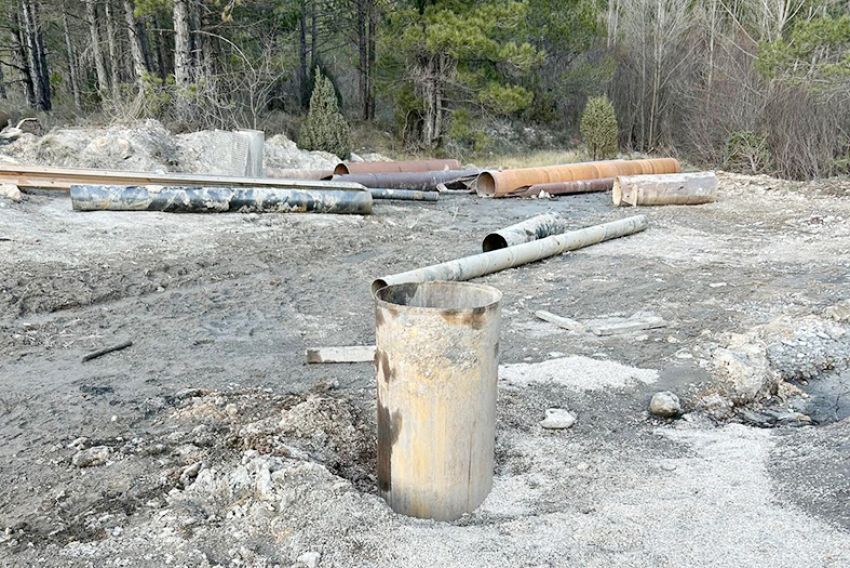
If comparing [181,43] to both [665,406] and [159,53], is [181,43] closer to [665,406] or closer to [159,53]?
Result: [159,53]

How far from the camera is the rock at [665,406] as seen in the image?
12.8ft

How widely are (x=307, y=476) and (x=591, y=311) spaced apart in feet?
12.8

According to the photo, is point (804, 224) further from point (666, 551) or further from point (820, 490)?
point (666, 551)

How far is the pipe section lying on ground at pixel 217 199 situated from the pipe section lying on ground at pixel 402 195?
5.95 ft

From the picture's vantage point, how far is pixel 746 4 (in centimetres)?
2023

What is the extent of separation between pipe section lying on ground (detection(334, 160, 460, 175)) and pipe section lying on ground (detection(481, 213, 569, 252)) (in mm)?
6831

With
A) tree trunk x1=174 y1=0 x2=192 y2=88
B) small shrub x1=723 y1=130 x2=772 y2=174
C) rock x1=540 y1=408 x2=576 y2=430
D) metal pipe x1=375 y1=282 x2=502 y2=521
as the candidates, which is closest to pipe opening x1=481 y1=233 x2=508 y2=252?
rock x1=540 y1=408 x2=576 y2=430

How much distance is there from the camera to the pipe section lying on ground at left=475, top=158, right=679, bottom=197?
1397cm

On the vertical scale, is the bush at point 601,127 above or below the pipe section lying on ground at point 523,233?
above

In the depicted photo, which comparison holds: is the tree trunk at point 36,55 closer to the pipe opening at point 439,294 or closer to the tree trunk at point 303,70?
the tree trunk at point 303,70

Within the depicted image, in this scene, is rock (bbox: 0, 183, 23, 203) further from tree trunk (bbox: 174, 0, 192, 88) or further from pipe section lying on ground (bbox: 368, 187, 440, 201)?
tree trunk (bbox: 174, 0, 192, 88)

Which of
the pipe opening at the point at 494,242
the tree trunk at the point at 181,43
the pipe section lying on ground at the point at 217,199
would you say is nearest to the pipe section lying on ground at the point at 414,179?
the pipe section lying on ground at the point at 217,199

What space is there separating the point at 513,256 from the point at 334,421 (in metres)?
4.44

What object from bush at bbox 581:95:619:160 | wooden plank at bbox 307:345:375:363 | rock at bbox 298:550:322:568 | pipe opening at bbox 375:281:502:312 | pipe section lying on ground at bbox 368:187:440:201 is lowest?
wooden plank at bbox 307:345:375:363
